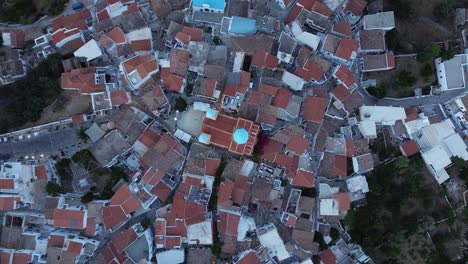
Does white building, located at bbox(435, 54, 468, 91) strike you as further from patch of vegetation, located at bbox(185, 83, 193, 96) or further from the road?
patch of vegetation, located at bbox(185, 83, 193, 96)

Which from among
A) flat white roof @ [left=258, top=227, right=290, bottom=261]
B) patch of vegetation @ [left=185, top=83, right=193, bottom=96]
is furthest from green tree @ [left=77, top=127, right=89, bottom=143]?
flat white roof @ [left=258, top=227, right=290, bottom=261]

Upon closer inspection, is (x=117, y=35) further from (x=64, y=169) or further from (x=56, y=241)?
(x=56, y=241)

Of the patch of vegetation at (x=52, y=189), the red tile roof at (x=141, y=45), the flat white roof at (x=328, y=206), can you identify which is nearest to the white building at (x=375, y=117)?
the flat white roof at (x=328, y=206)

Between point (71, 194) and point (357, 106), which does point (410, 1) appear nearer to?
point (357, 106)

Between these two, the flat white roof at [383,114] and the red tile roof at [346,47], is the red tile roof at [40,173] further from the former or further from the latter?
the flat white roof at [383,114]

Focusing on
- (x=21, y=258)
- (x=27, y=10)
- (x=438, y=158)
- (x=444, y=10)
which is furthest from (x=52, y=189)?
(x=444, y=10)

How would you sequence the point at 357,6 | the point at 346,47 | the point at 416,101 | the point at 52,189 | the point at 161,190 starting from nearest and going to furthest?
the point at 52,189, the point at 161,190, the point at 346,47, the point at 357,6, the point at 416,101
